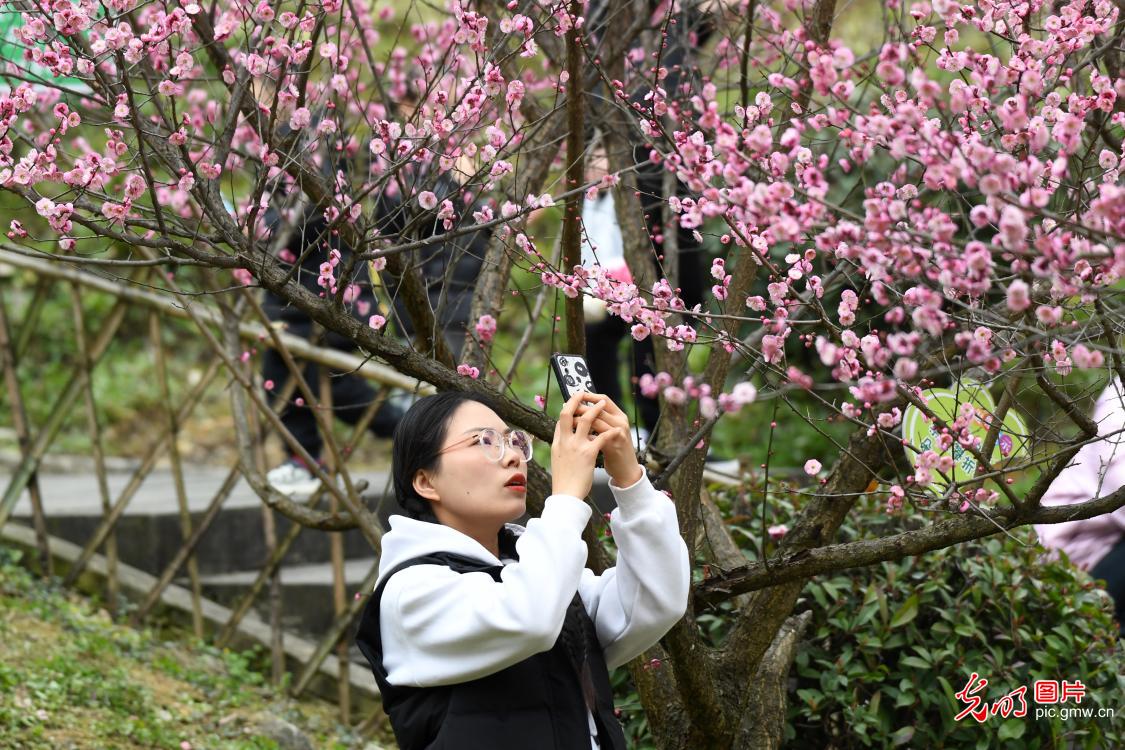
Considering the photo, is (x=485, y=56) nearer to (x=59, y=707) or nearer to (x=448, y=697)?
(x=448, y=697)

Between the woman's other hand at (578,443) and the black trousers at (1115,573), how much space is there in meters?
2.48

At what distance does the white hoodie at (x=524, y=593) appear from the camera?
195cm

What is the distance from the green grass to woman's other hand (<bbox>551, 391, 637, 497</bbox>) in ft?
7.63

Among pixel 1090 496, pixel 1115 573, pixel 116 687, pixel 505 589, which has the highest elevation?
pixel 1090 496

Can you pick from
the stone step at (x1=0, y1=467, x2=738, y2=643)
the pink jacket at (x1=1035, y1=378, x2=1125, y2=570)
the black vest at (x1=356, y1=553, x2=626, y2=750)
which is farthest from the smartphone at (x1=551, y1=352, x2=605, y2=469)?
the stone step at (x1=0, y1=467, x2=738, y2=643)

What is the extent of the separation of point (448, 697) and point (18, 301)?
8.21 meters

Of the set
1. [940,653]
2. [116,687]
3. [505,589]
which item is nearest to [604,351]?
[116,687]

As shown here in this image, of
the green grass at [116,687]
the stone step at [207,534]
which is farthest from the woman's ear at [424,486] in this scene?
the stone step at [207,534]

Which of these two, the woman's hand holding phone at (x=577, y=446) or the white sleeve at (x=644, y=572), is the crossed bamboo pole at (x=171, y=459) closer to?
the white sleeve at (x=644, y=572)

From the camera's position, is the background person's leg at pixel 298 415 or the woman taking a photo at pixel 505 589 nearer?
the woman taking a photo at pixel 505 589

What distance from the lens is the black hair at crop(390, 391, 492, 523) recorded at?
222 centimetres

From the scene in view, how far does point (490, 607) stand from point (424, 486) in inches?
13.9

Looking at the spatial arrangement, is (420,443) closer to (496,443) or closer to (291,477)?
(496,443)

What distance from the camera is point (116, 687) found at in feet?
13.7
